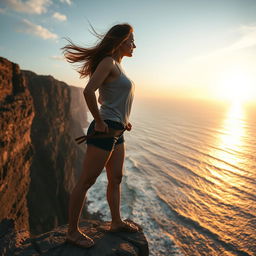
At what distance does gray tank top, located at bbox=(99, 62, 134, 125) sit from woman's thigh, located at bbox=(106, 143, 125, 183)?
1.54 feet

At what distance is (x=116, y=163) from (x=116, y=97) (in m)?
0.90

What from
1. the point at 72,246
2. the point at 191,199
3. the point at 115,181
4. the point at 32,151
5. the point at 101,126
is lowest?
the point at 191,199

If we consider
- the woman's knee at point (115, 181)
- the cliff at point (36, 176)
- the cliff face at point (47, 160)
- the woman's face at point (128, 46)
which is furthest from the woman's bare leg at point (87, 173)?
the cliff face at point (47, 160)

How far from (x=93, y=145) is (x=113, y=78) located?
2.62 feet

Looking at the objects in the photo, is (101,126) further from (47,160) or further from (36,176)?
(47,160)

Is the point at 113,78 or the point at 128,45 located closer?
the point at 113,78

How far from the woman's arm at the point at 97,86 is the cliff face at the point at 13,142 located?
652cm

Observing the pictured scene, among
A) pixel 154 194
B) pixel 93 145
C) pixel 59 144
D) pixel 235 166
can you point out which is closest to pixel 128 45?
pixel 93 145

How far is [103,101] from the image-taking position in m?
2.33

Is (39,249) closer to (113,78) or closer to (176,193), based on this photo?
(113,78)

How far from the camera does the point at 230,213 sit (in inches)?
727

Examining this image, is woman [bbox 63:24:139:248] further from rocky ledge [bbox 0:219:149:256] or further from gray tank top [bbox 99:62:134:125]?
rocky ledge [bbox 0:219:149:256]

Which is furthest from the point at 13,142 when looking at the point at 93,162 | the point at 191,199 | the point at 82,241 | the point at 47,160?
the point at 191,199

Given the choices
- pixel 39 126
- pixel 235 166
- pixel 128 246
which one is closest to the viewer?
pixel 128 246
